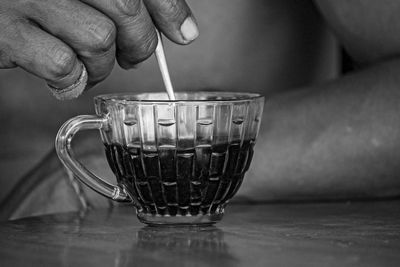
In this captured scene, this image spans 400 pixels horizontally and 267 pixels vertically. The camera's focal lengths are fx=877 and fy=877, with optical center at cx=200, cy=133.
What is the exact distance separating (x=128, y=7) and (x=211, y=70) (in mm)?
630

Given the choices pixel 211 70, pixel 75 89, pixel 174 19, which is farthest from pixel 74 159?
pixel 211 70

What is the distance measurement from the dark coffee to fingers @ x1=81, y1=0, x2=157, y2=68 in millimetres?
132

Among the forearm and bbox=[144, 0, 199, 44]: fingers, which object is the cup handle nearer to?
bbox=[144, 0, 199, 44]: fingers

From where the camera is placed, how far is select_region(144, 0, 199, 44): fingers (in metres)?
0.98

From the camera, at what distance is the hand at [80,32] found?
957 mm

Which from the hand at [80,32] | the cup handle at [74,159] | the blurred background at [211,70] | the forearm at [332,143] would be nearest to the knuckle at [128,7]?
the hand at [80,32]

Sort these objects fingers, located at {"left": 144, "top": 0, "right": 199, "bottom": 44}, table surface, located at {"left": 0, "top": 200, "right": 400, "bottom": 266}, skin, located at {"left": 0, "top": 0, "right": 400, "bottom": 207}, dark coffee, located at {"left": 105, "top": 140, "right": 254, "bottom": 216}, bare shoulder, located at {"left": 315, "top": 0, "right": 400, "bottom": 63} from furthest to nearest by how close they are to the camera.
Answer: bare shoulder, located at {"left": 315, "top": 0, "right": 400, "bottom": 63}, skin, located at {"left": 0, "top": 0, "right": 400, "bottom": 207}, fingers, located at {"left": 144, "top": 0, "right": 199, "bottom": 44}, dark coffee, located at {"left": 105, "top": 140, "right": 254, "bottom": 216}, table surface, located at {"left": 0, "top": 200, "right": 400, "bottom": 266}

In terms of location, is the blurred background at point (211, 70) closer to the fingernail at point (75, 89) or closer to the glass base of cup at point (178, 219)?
the fingernail at point (75, 89)

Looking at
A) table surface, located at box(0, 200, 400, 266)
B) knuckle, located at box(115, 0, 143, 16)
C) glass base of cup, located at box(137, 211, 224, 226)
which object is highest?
knuckle, located at box(115, 0, 143, 16)

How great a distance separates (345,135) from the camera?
1.23 metres

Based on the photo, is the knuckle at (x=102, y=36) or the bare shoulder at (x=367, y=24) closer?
the knuckle at (x=102, y=36)

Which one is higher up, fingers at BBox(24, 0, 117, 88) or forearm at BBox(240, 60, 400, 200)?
fingers at BBox(24, 0, 117, 88)

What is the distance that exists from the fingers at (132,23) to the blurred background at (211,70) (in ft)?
1.76

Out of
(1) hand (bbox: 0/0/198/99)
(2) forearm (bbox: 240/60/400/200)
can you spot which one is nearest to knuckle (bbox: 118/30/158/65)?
(1) hand (bbox: 0/0/198/99)
